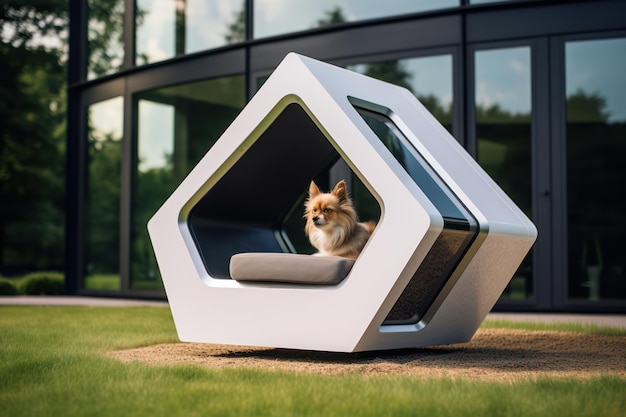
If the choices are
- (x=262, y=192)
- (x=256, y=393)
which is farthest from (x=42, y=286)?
(x=256, y=393)

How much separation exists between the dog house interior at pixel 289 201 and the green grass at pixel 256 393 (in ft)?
4.19

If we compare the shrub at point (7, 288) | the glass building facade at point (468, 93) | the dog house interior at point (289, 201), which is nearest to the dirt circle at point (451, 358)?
the dog house interior at point (289, 201)

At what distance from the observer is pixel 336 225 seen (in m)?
5.94

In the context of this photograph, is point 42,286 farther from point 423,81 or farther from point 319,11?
point 423,81

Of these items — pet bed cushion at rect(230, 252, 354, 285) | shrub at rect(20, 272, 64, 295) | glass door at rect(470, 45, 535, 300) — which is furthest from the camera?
shrub at rect(20, 272, 64, 295)

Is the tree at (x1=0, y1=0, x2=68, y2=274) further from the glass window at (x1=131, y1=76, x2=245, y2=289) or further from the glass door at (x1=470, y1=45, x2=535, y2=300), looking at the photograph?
the glass door at (x1=470, y1=45, x2=535, y2=300)

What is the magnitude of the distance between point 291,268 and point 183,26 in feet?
27.2

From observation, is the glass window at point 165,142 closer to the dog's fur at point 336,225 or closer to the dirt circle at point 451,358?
the dirt circle at point 451,358

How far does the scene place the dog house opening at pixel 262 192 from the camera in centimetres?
618

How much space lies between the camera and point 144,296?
42.8 feet

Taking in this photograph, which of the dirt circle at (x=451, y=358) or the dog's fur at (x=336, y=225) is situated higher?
the dog's fur at (x=336, y=225)

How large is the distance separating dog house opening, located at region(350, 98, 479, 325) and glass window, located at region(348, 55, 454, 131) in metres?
4.63

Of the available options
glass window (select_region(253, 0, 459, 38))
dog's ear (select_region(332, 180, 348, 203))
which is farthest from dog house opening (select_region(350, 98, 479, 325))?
glass window (select_region(253, 0, 459, 38))

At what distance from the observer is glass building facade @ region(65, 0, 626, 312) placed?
32.9 feet
